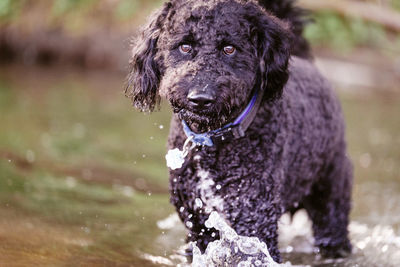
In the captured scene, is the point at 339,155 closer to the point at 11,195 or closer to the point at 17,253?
the point at 17,253

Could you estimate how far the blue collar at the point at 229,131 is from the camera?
13.1 feet

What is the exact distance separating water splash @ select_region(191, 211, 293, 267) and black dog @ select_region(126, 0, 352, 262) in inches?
1.9

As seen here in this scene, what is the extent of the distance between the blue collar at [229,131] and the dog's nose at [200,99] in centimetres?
44

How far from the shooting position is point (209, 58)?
375 centimetres

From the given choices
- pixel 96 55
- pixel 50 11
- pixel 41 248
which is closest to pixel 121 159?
pixel 41 248

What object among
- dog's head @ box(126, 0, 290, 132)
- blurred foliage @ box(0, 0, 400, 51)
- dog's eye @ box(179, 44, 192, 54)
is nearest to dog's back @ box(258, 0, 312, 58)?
dog's head @ box(126, 0, 290, 132)

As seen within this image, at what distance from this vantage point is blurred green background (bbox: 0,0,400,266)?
5059 millimetres

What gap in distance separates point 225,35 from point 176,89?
1.36 ft

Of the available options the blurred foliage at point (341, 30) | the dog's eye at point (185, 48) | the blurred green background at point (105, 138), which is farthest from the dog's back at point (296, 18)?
the blurred foliage at point (341, 30)

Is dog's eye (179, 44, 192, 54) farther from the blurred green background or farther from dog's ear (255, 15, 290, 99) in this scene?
the blurred green background

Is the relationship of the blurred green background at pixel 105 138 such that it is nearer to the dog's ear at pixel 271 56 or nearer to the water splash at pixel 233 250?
the water splash at pixel 233 250

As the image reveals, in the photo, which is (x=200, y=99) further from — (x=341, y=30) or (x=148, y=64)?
(x=341, y=30)

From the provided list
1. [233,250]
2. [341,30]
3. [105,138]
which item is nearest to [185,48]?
[233,250]

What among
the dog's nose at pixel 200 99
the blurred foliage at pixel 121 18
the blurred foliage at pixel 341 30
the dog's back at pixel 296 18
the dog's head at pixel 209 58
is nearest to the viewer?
the dog's nose at pixel 200 99
